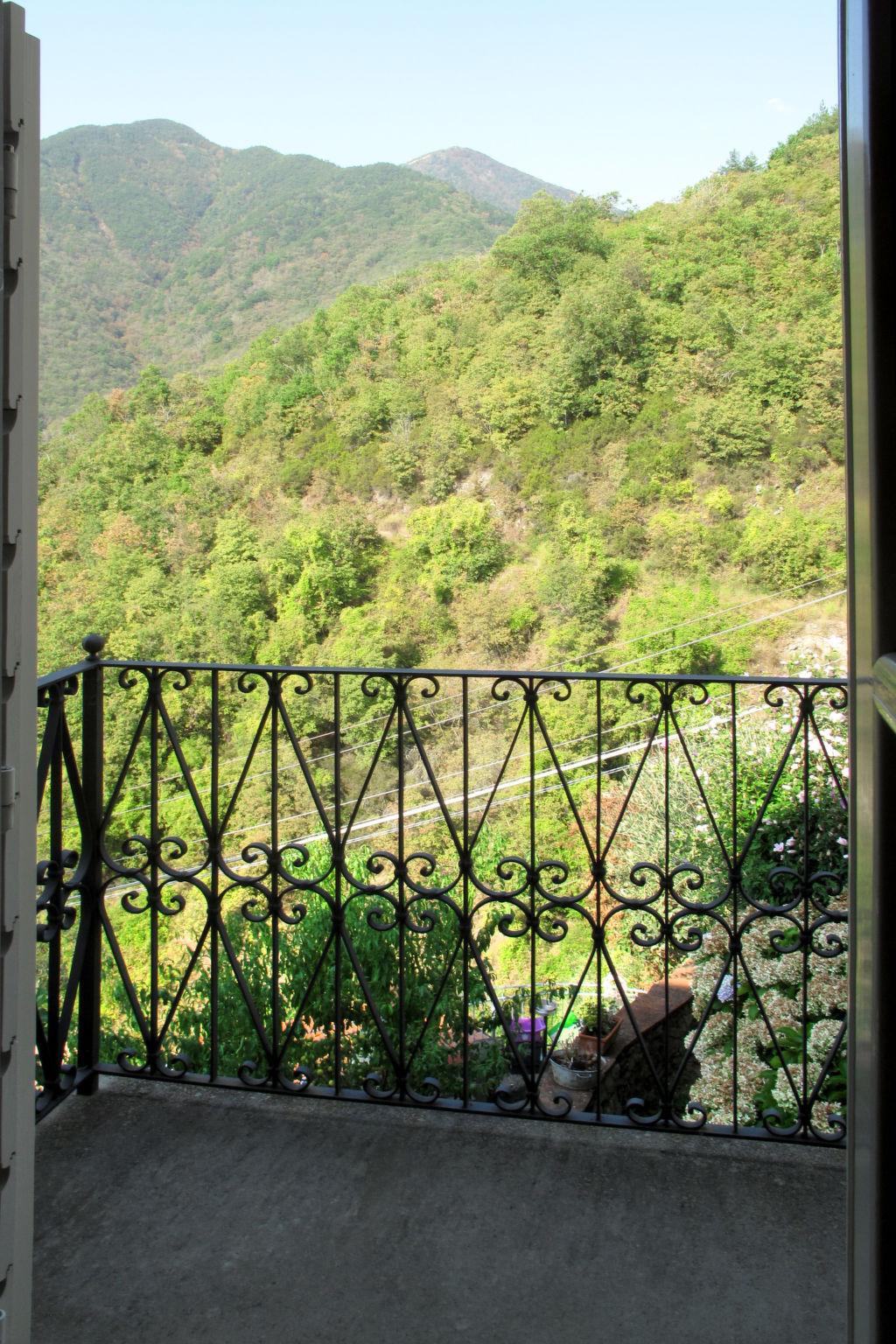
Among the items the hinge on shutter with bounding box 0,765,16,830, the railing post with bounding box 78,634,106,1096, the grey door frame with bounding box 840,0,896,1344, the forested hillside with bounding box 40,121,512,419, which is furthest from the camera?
the forested hillside with bounding box 40,121,512,419

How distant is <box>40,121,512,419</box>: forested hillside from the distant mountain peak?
1.20ft

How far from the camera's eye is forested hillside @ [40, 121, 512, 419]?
79.0 ft

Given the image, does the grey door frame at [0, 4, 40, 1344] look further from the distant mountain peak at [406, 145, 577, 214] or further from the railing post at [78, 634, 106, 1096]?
the distant mountain peak at [406, 145, 577, 214]

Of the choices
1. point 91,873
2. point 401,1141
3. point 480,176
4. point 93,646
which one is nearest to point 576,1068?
point 401,1141

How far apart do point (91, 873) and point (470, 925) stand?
0.71 m

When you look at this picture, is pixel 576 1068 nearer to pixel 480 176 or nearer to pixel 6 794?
pixel 6 794

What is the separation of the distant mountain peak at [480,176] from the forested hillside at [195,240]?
0.37 metres

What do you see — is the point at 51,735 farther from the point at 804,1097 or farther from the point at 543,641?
the point at 543,641

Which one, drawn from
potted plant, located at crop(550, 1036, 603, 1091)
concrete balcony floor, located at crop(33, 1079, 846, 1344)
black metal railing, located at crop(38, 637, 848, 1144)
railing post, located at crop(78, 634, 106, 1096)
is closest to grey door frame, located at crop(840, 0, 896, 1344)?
black metal railing, located at crop(38, 637, 848, 1144)

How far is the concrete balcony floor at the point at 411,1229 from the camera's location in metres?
1.47

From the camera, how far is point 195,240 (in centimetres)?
2727

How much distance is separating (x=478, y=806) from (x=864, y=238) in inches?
578

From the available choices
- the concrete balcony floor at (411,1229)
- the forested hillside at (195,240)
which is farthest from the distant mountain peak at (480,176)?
the concrete balcony floor at (411,1229)

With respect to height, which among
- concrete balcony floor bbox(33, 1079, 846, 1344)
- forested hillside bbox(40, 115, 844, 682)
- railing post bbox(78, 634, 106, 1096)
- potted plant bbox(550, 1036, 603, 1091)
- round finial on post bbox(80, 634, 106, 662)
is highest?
forested hillside bbox(40, 115, 844, 682)
